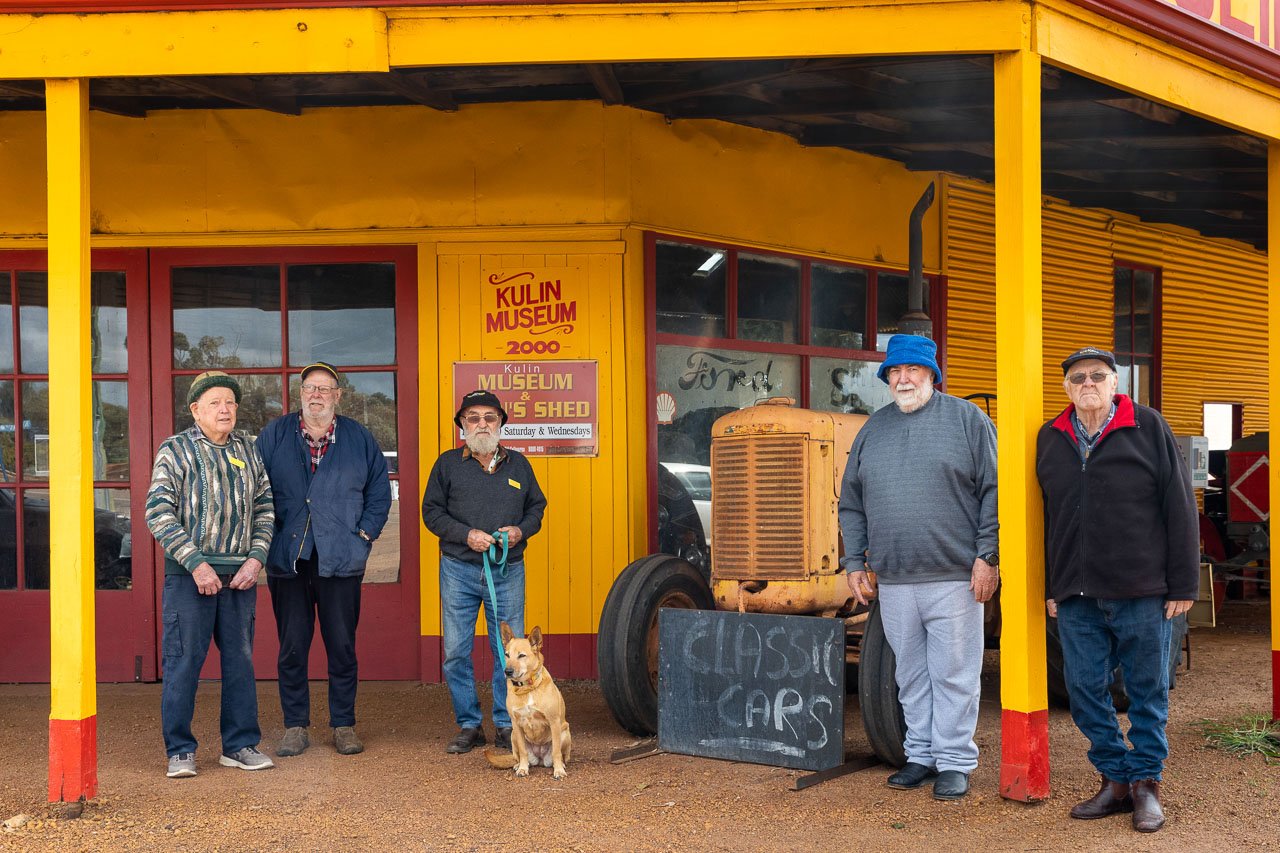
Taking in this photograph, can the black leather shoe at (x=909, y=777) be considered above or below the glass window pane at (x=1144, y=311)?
below

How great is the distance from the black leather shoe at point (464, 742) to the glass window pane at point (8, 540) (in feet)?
10.7

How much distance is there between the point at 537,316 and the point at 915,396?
2.88m

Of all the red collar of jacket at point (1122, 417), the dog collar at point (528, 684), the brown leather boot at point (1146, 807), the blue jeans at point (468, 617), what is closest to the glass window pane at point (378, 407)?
the blue jeans at point (468, 617)

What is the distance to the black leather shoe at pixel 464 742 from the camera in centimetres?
579

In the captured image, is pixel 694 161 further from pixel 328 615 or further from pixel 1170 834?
pixel 1170 834

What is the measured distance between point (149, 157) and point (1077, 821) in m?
6.05

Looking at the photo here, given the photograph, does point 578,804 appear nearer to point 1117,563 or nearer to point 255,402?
point 1117,563

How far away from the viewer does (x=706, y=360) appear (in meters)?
7.77

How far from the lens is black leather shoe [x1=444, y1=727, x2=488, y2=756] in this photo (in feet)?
19.0

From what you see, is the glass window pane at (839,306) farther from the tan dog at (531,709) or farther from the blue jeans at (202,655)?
the blue jeans at (202,655)

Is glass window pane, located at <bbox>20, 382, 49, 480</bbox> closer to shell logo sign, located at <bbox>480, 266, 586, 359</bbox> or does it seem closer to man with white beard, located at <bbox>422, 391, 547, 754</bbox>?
shell logo sign, located at <bbox>480, 266, 586, 359</bbox>

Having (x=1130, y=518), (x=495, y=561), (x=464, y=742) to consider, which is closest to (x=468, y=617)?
(x=495, y=561)

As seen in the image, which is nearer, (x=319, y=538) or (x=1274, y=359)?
(x=319, y=538)

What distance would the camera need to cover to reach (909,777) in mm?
5051
